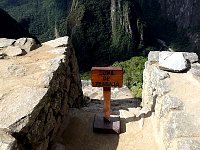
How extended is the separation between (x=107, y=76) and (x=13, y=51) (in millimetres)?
2299

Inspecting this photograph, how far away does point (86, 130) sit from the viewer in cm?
539

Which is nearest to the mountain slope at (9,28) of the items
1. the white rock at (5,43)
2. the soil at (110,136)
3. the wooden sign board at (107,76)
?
the white rock at (5,43)

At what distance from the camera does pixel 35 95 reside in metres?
4.29

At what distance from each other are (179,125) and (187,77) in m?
1.47

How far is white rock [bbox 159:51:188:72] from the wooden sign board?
1.07m

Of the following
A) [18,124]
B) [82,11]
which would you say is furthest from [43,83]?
[82,11]

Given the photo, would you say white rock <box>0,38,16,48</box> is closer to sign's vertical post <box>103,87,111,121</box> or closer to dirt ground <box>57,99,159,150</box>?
dirt ground <box>57,99,159,150</box>

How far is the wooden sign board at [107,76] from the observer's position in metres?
4.96

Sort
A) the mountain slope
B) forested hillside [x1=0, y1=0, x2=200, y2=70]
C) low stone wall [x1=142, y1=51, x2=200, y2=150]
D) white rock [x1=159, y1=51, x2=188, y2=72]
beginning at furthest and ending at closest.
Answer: forested hillside [x1=0, y1=0, x2=200, y2=70], the mountain slope, white rock [x1=159, y1=51, x2=188, y2=72], low stone wall [x1=142, y1=51, x2=200, y2=150]

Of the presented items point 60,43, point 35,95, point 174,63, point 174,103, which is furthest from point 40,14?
point 35,95

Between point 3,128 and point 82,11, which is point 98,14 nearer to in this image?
point 82,11

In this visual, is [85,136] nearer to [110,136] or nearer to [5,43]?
[110,136]

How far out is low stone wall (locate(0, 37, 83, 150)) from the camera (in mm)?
3732

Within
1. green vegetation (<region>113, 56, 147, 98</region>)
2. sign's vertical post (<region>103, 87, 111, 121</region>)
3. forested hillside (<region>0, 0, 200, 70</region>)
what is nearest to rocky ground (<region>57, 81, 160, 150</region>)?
sign's vertical post (<region>103, 87, 111, 121</region>)
